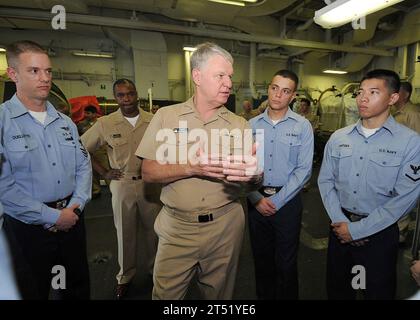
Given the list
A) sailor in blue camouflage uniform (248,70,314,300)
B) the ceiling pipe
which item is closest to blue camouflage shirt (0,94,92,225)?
sailor in blue camouflage uniform (248,70,314,300)

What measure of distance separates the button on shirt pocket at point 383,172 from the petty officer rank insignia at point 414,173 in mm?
64

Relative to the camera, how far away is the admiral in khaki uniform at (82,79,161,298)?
2414 millimetres

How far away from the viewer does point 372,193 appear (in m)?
1.65

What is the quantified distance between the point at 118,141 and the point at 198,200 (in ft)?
4.39

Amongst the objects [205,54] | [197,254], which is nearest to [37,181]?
[197,254]

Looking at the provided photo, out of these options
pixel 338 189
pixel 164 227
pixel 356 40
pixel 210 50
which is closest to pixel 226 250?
pixel 164 227

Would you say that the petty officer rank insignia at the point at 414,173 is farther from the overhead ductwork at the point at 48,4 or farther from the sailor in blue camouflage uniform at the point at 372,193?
the overhead ductwork at the point at 48,4

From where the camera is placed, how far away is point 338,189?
5.98ft

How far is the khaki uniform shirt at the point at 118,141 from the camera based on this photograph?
2437 millimetres

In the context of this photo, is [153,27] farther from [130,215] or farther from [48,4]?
[130,215]

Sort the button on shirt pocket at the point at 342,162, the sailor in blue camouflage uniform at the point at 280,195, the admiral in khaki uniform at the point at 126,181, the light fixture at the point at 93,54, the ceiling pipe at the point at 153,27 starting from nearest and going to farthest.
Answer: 1. the button on shirt pocket at the point at 342,162
2. the sailor in blue camouflage uniform at the point at 280,195
3. the admiral in khaki uniform at the point at 126,181
4. the ceiling pipe at the point at 153,27
5. the light fixture at the point at 93,54

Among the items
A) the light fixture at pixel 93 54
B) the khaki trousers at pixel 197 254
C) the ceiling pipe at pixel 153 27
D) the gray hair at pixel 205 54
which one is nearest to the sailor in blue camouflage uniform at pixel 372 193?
the khaki trousers at pixel 197 254
